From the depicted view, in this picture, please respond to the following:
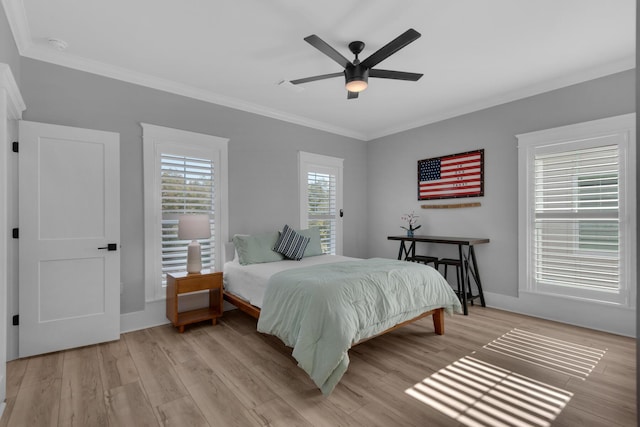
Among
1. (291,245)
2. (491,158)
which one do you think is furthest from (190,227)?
(491,158)

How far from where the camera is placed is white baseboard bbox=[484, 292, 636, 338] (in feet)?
10.6

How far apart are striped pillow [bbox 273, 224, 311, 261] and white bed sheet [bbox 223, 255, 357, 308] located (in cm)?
12

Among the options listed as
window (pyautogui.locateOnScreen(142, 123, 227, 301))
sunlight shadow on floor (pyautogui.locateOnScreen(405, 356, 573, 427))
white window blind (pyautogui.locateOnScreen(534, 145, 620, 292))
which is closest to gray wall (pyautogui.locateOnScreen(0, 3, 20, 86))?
window (pyautogui.locateOnScreen(142, 123, 227, 301))

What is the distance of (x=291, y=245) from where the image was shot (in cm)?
406

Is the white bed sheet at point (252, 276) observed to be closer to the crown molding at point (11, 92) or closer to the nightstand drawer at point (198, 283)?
the nightstand drawer at point (198, 283)

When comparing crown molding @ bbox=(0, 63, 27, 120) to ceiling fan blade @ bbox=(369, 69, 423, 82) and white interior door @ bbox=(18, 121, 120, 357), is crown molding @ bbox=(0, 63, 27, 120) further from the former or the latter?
ceiling fan blade @ bbox=(369, 69, 423, 82)

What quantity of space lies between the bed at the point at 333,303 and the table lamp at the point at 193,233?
0.48 m

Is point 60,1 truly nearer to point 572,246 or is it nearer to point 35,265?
point 35,265

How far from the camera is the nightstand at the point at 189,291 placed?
3291mm

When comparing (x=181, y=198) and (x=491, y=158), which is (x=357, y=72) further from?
(x=491, y=158)

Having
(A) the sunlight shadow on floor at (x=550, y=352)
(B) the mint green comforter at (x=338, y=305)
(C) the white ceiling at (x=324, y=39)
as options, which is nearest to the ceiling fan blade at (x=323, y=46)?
(C) the white ceiling at (x=324, y=39)

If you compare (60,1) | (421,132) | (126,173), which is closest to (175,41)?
(60,1)

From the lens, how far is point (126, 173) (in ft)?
11.1

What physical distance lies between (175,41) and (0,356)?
2743 millimetres
